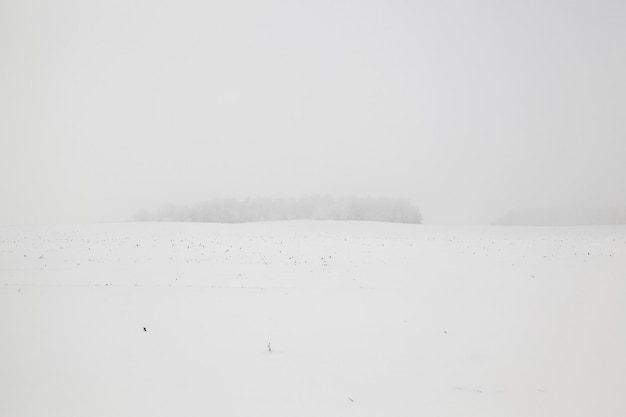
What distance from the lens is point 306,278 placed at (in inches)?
586

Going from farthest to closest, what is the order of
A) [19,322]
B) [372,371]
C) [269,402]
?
[19,322], [372,371], [269,402]

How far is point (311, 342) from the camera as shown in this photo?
726 cm

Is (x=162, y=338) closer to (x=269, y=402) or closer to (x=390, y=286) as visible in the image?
(x=269, y=402)

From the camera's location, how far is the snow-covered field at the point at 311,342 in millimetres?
4910

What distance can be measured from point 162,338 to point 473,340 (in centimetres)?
→ 731

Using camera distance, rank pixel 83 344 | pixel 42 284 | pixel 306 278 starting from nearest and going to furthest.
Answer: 1. pixel 83 344
2. pixel 42 284
3. pixel 306 278

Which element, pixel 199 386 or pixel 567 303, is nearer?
pixel 199 386

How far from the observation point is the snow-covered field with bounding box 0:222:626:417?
4.91m

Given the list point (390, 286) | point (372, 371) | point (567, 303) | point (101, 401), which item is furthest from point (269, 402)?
point (567, 303)

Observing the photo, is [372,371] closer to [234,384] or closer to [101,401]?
[234,384]

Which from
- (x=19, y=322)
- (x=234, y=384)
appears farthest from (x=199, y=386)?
(x=19, y=322)

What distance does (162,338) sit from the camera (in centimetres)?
743

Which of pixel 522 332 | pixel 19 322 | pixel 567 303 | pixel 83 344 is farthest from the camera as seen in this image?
pixel 567 303

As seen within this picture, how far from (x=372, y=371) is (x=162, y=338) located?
4.89 meters
